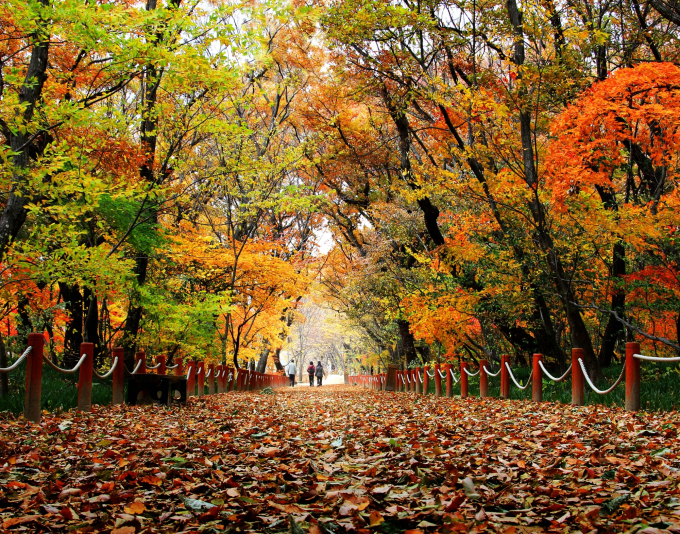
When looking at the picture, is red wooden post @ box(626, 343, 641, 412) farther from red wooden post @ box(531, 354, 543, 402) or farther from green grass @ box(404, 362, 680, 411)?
red wooden post @ box(531, 354, 543, 402)

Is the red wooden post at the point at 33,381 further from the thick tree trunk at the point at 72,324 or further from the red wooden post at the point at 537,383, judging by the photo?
the red wooden post at the point at 537,383

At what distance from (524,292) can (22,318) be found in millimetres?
11459

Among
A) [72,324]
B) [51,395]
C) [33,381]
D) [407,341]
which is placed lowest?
[51,395]

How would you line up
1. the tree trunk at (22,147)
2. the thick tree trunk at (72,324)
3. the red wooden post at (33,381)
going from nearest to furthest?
the red wooden post at (33,381)
the tree trunk at (22,147)
the thick tree trunk at (72,324)

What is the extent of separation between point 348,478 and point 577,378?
5453 millimetres

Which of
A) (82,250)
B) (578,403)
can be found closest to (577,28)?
(578,403)

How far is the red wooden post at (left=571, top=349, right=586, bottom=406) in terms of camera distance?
7711 millimetres

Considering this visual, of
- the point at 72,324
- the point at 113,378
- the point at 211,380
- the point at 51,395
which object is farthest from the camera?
the point at 211,380

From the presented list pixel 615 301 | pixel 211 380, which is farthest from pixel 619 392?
pixel 211 380

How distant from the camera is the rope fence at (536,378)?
6625 millimetres

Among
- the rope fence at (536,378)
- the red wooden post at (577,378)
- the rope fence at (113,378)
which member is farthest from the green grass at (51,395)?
the red wooden post at (577,378)

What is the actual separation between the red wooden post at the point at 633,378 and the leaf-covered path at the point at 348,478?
61 centimetres

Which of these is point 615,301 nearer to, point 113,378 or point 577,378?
point 577,378

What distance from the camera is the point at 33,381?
624 centimetres
